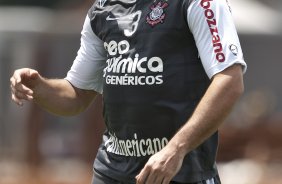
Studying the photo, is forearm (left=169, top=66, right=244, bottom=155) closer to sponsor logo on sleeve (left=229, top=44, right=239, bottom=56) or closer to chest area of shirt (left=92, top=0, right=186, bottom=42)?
sponsor logo on sleeve (left=229, top=44, right=239, bottom=56)

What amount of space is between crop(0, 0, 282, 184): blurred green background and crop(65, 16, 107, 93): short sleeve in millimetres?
4957

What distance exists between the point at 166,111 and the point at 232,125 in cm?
647

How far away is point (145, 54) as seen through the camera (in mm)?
5660

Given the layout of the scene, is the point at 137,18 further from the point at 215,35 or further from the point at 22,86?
the point at 22,86

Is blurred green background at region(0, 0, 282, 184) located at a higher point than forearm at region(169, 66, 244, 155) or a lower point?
lower

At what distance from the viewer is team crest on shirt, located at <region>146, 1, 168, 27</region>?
564 cm

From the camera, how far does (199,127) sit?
17.5 feet

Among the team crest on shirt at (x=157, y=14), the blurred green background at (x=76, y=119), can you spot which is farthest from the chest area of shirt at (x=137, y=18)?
the blurred green background at (x=76, y=119)

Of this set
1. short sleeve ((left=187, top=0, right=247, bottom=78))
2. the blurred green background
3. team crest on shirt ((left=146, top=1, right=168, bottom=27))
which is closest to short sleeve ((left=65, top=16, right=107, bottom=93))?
team crest on shirt ((left=146, top=1, right=168, bottom=27))

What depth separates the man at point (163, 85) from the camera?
210 inches

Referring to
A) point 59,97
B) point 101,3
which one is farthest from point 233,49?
point 59,97

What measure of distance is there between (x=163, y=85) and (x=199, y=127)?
393mm

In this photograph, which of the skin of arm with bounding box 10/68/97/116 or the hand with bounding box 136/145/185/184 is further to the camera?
the skin of arm with bounding box 10/68/97/116

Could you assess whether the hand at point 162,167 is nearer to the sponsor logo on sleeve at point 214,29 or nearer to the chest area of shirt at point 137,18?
the sponsor logo on sleeve at point 214,29
